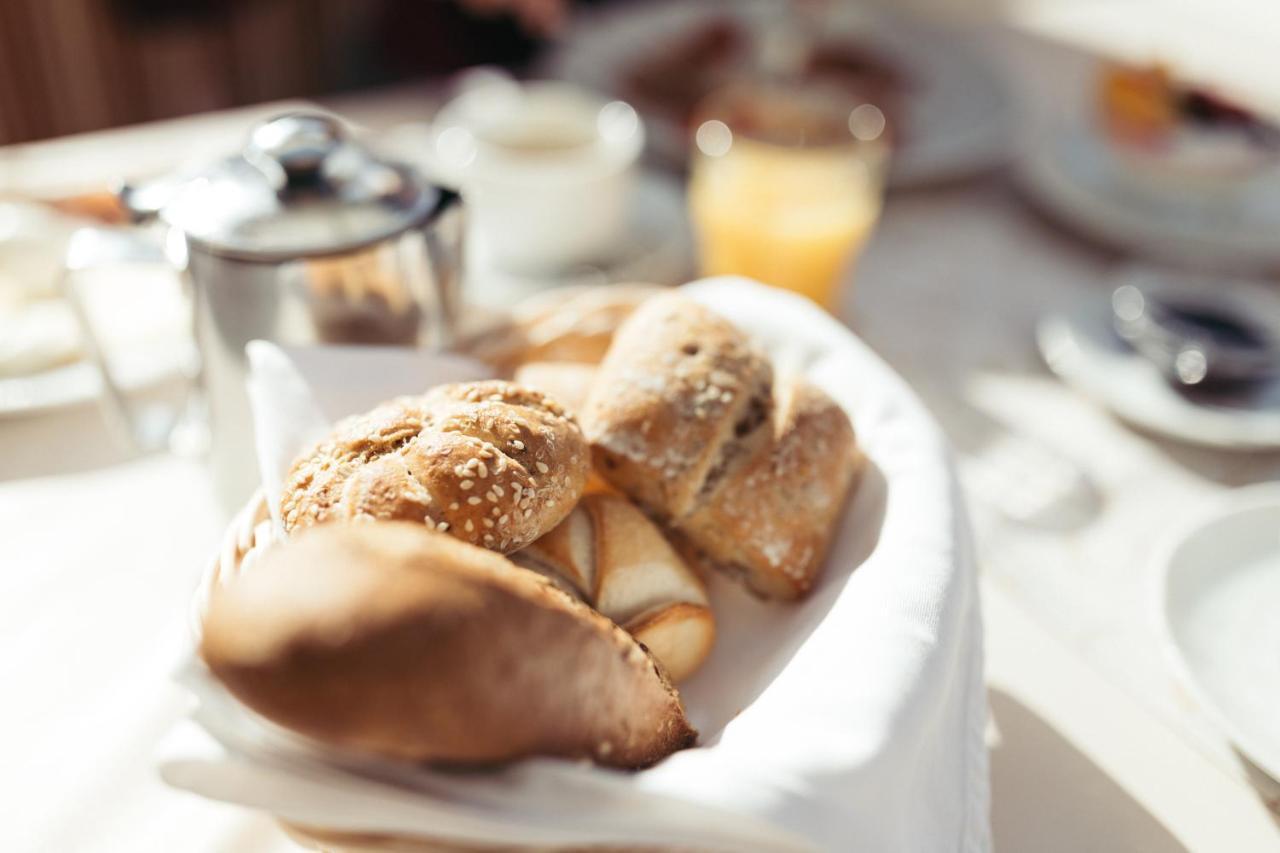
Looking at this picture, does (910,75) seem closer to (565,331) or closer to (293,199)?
(565,331)

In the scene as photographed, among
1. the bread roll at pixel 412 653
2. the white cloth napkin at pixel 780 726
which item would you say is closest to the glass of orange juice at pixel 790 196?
the white cloth napkin at pixel 780 726

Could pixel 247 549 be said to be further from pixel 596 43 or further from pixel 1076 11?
pixel 1076 11

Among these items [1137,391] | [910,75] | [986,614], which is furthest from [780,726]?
[910,75]

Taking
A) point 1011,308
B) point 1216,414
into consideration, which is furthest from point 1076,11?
point 1216,414

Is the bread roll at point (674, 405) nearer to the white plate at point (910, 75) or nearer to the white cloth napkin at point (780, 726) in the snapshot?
the white cloth napkin at point (780, 726)

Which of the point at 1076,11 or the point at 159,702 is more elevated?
the point at 1076,11
